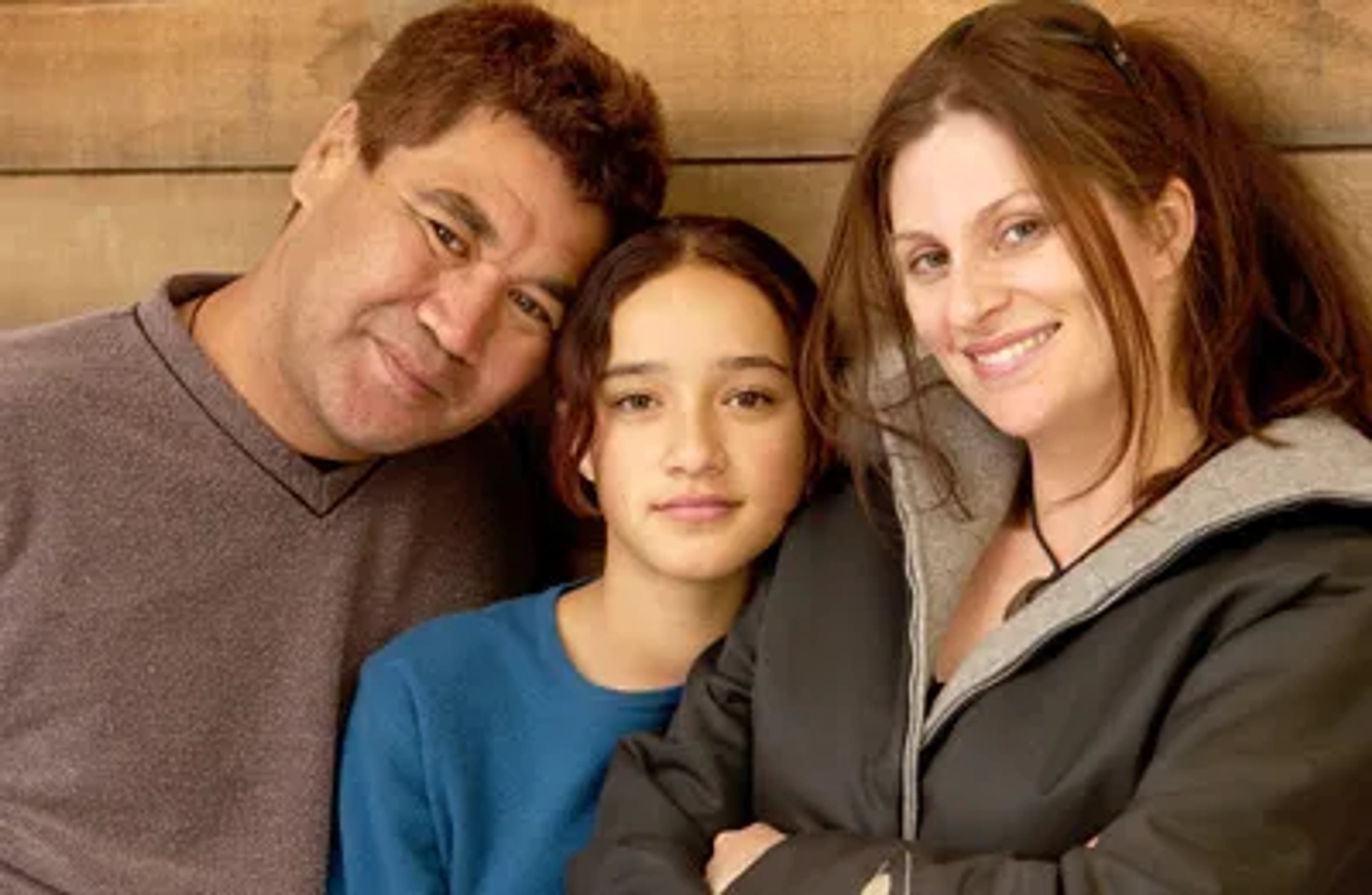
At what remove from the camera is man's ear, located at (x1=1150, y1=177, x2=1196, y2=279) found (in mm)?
1292

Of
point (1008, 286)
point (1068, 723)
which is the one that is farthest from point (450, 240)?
point (1068, 723)

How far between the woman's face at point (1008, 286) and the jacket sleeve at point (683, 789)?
0.28m

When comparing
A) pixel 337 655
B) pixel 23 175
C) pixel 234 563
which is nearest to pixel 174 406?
pixel 234 563

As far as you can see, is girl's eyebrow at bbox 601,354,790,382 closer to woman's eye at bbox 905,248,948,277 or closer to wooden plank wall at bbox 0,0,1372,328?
woman's eye at bbox 905,248,948,277

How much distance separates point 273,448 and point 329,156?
256 mm

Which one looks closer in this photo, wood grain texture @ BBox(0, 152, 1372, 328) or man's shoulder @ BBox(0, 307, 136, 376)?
man's shoulder @ BBox(0, 307, 136, 376)

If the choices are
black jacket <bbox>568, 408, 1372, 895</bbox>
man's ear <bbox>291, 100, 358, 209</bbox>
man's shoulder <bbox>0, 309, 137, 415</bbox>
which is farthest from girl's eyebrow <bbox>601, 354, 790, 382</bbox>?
man's shoulder <bbox>0, 309, 137, 415</bbox>

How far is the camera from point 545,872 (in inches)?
59.1

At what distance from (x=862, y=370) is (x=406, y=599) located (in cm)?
47

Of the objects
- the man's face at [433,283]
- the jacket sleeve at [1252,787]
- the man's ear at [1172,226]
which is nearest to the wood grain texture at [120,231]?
the man's face at [433,283]

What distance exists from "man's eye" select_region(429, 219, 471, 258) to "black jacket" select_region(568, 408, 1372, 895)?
0.36 metres

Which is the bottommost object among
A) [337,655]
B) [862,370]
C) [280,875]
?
[280,875]

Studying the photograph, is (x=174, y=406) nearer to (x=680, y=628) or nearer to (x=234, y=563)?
(x=234, y=563)

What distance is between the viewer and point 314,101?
6.38ft
